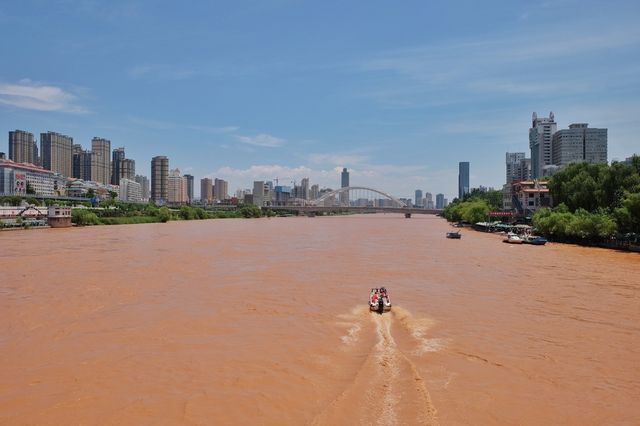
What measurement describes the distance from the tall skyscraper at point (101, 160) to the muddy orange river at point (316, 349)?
170593 millimetres

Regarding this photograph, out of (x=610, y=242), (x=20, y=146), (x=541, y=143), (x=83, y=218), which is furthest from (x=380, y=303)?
(x=20, y=146)

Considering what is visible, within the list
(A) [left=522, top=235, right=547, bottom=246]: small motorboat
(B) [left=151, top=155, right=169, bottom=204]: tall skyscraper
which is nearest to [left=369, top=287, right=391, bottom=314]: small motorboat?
(A) [left=522, top=235, right=547, bottom=246]: small motorboat

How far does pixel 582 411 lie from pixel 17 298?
17.3 m

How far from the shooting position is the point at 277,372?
9484mm

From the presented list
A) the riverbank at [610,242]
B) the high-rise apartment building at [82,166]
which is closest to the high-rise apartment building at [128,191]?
the high-rise apartment building at [82,166]

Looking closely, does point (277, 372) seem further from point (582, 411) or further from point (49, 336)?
point (49, 336)

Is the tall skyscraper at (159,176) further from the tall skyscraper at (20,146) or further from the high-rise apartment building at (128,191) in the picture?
the tall skyscraper at (20,146)

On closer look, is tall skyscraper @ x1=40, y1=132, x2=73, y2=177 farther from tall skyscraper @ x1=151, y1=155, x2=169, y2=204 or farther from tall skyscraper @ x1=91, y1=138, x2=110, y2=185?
tall skyscraper @ x1=151, y1=155, x2=169, y2=204

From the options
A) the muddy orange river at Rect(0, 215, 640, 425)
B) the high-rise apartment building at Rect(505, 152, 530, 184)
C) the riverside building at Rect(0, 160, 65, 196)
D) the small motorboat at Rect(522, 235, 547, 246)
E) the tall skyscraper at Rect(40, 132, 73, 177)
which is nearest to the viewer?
the muddy orange river at Rect(0, 215, 640, 425)

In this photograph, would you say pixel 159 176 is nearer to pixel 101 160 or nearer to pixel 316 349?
pixel 101 160

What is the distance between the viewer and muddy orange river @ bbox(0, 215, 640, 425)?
7.89 meters

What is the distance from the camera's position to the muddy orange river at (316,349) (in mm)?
7887

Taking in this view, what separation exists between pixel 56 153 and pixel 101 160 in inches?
668

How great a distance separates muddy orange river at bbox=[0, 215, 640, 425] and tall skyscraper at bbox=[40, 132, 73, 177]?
538 feet
